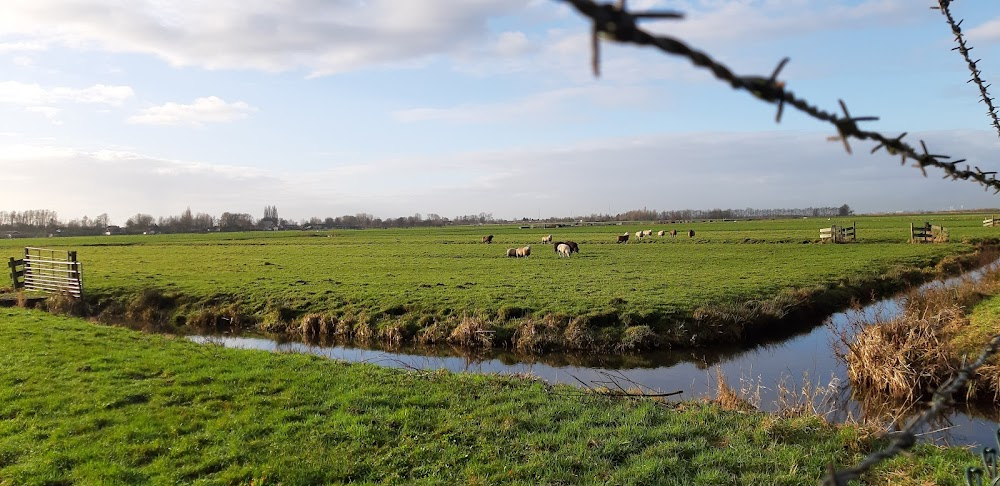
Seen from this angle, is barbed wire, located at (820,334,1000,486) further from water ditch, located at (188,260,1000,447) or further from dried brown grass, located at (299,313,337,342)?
dried brown grass, located at (299,313,337,342)

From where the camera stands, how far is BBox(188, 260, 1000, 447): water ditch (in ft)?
36.8

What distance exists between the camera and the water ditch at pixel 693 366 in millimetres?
11203

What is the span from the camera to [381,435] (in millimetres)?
7859

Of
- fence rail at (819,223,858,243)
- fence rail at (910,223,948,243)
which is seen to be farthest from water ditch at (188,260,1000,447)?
fence rail at (819,223,858,243)

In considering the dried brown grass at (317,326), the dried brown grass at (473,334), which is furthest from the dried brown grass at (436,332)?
the dried brown grass at (317,326)

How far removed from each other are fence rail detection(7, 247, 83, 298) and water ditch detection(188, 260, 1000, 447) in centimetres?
1241

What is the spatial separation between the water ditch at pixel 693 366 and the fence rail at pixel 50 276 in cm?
1241

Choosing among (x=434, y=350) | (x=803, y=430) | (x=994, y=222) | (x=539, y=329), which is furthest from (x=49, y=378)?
(x=994, y=222)

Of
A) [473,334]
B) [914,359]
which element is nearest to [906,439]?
[914,359]

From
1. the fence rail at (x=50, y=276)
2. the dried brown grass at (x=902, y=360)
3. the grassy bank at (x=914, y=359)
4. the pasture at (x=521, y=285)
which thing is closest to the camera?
the grassy bank at (x=914, y=359)

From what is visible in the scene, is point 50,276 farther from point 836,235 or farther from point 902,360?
point 836,235

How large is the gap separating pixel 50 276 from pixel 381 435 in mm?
26623

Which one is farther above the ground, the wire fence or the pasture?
the wire fence

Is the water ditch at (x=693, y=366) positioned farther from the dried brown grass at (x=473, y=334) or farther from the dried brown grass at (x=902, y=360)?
the dried brown grass at (x=902, y=360)
